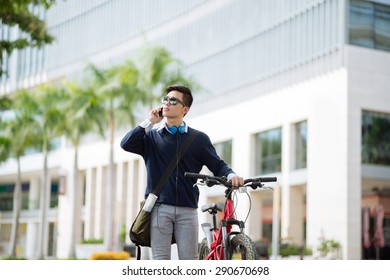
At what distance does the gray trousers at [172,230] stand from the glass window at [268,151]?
117 feet

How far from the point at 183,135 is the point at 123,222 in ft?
170

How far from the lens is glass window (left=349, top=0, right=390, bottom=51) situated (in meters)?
38.2

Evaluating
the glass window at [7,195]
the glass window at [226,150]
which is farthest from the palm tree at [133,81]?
the glass window at [7,195]

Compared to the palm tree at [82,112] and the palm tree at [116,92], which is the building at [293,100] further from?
the palm tree at [82,112]

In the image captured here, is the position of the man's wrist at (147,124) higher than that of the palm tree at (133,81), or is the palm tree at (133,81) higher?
the palm tree at (133,81)

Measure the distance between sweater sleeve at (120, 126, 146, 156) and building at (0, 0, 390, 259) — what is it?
29.0 metres

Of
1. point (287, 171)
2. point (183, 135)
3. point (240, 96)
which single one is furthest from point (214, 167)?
point (240, 96)

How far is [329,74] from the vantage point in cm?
3856

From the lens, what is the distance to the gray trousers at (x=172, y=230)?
5.45m

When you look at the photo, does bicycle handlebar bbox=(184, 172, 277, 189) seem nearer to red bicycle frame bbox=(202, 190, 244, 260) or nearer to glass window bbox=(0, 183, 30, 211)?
red bicycle frame bbox=(202, 190, 244, 260)

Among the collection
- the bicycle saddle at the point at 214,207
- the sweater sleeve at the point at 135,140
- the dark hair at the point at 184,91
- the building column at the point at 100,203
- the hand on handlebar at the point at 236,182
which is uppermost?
the building column at the point at 100,203

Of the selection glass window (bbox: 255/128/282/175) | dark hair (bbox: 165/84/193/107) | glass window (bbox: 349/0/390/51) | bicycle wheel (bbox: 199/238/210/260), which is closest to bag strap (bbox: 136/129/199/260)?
dark hair (bbox: 165/84/193/107)

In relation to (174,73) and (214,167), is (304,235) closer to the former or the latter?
(174,73)

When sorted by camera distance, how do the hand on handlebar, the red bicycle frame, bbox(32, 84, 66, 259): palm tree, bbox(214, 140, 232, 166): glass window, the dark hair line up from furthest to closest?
bbox(32, 84, 66, 259): palm tree → bbox(214, 140, 232, 166): glass window → the dark hair → the hand on handlebar → the red bicycle frame
